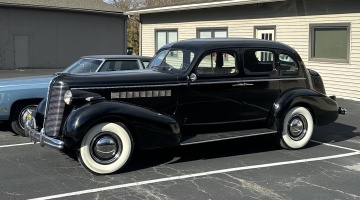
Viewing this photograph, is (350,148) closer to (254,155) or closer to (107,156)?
(254,155)

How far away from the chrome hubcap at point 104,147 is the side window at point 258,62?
242 centimetres

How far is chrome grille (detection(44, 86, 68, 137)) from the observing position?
18.3ft

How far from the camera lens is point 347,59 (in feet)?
42.1

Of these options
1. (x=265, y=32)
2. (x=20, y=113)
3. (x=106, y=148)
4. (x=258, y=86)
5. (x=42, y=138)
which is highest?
(x=265, y=32)

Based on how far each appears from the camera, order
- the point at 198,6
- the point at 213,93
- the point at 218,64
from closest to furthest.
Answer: the point at 213,93 → the point at 218,64 → the point at 198,6

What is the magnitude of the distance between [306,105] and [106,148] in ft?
11.4

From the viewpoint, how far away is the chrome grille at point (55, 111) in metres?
5.57

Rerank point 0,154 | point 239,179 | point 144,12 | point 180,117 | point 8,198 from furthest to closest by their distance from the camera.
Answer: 1. point 144,12
2. point 0,154
3. point 180,117
4. point 239,179
5. point 8,198

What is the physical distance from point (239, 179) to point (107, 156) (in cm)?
173

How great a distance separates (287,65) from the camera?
7125mm

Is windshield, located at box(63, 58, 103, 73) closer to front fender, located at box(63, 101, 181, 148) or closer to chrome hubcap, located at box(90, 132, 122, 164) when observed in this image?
front fender, located at box(63, 101, 181, 148)

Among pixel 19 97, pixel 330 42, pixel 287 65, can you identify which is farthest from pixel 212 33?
pixel 19 97

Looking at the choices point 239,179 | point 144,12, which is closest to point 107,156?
point 239,179

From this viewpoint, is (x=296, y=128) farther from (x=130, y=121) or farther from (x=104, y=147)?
(x=104, y=147)
